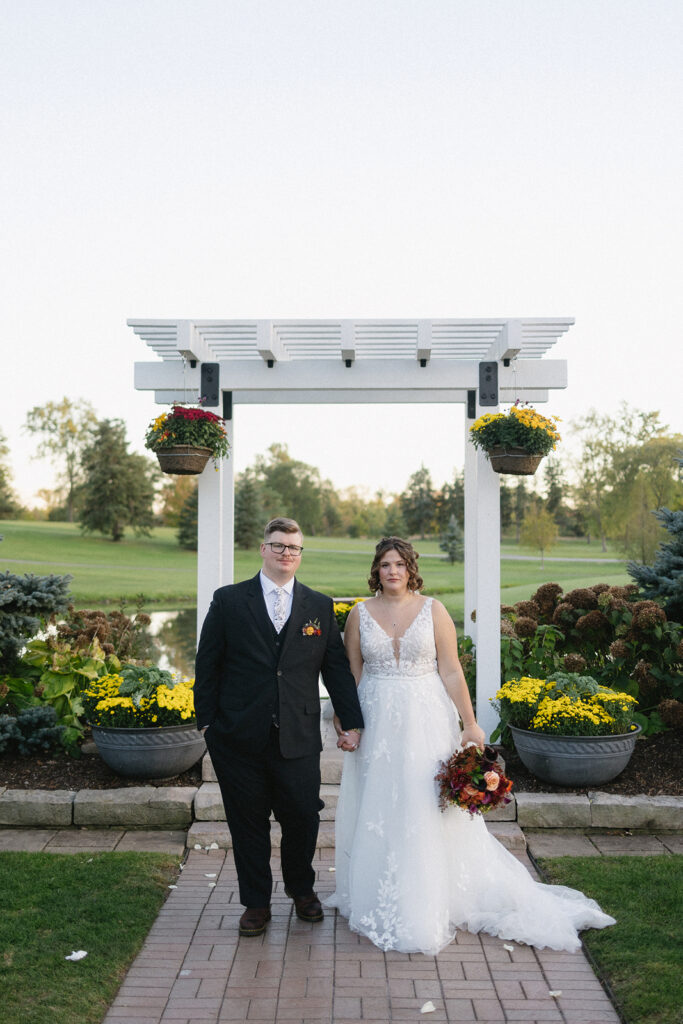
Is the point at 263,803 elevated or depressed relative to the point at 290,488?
depressed

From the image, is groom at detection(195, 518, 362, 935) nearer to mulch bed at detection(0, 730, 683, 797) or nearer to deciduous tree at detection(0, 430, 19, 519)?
mulch bed at detection(0, 730, 683, 797)

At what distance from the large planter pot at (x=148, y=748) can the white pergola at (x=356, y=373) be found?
950 mm

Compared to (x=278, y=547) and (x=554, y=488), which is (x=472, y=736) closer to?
(x=278, y=547)

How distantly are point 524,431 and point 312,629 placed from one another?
2518mm

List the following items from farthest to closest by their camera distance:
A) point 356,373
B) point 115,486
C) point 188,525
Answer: point 188,525
point 115,486
point 356,373

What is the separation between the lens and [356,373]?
5930mm

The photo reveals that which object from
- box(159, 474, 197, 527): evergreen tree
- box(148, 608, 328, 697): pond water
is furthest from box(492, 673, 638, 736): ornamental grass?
box(159, 474, 197, 527): evergreen tree

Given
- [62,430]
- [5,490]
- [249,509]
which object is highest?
[62,430]

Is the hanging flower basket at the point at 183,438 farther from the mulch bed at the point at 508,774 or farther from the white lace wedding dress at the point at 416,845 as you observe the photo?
the white lace wedding dress at the point at 416,845

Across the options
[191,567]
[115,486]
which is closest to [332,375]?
[191,567]

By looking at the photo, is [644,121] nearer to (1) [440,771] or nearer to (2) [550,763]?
(2) [550,763]

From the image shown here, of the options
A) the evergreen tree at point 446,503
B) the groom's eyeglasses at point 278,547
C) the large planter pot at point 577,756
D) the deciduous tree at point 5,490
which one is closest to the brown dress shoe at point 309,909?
the groom's eyeglasses at point 278,547

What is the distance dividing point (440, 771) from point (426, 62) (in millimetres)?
7562

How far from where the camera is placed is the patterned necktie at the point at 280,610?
338 cm
